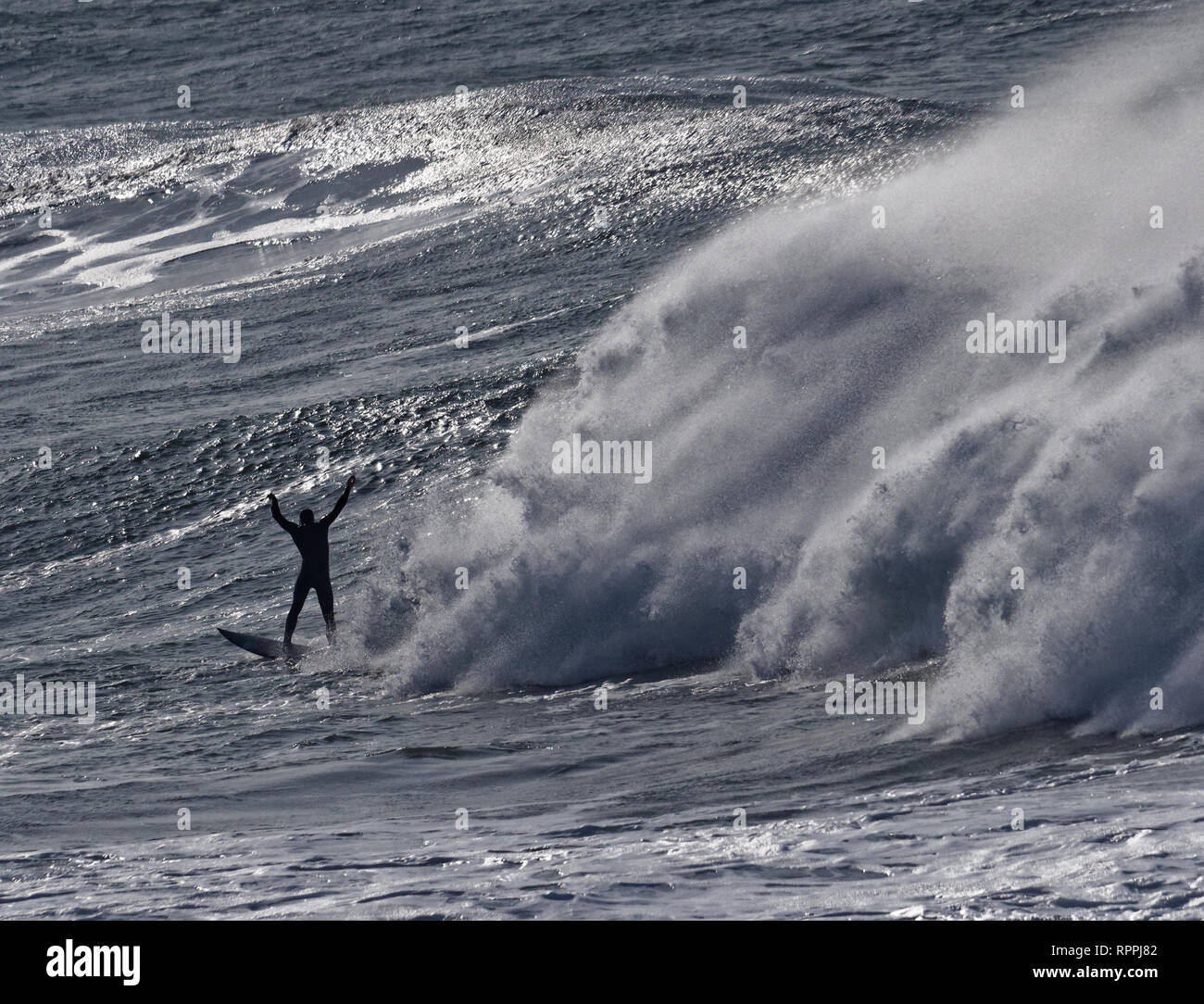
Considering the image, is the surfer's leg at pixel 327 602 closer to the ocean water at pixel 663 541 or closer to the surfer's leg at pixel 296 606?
the surfer's leg at pixel 296 606

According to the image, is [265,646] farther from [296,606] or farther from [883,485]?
[883,485]

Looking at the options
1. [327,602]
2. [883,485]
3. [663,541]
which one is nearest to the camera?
[883,485]

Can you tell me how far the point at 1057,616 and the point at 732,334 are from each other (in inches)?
253

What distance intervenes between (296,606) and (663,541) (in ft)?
11.0

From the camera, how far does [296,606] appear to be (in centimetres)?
1514

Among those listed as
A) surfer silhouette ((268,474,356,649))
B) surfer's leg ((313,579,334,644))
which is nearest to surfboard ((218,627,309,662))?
surfer silhouette ((268,474,356,649))

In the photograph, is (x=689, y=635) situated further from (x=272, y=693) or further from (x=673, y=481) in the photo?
(x=272, y=693)

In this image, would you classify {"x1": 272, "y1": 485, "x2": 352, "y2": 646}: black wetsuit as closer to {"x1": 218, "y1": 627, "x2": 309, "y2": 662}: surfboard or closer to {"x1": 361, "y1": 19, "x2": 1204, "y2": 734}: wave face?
{"x1": 218, "y1": 627, "x2": 309, "y2": 662}: surfboard

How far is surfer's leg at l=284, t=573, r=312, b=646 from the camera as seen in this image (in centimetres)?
1500

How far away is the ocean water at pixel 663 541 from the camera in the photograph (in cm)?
947

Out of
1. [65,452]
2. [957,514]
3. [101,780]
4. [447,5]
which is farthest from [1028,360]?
[447,5]

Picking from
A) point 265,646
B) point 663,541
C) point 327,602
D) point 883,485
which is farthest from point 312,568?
point 883,485

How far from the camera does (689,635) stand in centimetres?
1370

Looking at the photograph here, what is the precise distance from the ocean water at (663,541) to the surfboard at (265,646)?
151mm
